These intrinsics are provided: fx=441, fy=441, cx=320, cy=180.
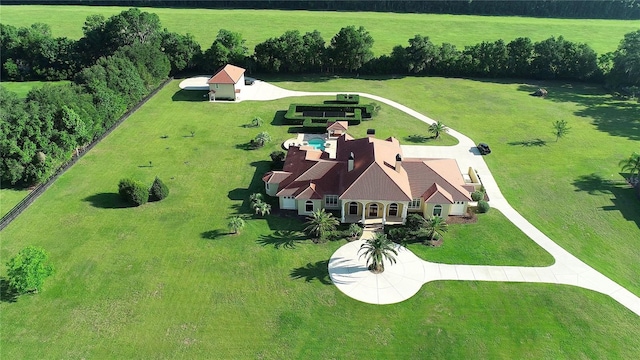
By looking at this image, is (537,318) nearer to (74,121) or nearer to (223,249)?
(223,249)

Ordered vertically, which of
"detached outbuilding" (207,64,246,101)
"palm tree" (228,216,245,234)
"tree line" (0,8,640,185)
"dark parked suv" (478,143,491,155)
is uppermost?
"tree line" (0,8,640,185)

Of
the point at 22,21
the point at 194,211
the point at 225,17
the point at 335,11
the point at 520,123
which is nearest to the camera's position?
the point at 194,211

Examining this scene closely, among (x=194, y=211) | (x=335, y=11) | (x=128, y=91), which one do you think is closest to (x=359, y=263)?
(x=194, y=211)

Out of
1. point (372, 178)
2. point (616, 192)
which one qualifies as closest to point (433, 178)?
point (372, 178)

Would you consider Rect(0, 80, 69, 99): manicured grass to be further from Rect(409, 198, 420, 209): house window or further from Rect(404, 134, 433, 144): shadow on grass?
Rect(409, 198, 420, 209): house window

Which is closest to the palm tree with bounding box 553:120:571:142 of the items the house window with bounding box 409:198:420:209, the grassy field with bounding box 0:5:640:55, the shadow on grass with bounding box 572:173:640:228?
the shadow on grass with bounding box 572:173:640:228

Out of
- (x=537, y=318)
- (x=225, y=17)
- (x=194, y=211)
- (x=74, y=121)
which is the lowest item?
(x=537, y=318)

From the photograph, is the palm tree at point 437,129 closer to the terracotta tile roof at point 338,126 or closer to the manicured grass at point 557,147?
the manicured grass at point 557,147
